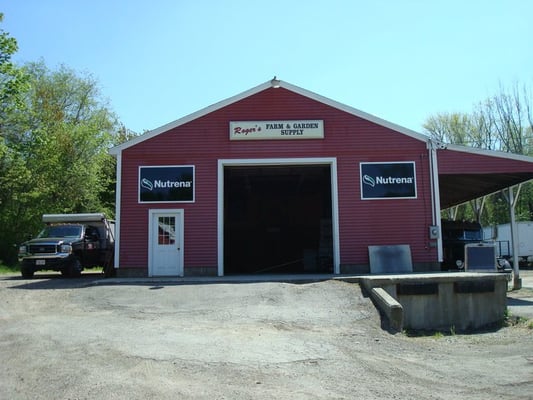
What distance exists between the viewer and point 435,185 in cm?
1748

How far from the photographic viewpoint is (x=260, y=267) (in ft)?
91.8

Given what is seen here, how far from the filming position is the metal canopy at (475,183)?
1864cm

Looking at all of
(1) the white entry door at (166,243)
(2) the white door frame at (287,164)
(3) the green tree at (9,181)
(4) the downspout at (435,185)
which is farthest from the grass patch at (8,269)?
(4) the downspout at (435,185)

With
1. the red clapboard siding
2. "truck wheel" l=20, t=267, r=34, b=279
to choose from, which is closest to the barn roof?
the red clapboard siding

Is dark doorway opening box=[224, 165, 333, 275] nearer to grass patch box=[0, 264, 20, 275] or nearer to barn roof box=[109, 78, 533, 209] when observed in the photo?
barn roof box=[109, 78, 533, 209]

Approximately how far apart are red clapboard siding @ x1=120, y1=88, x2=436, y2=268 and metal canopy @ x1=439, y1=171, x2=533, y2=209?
8.23ft

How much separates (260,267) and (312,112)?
12.3 m

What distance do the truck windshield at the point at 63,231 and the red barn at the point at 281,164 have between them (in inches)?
141

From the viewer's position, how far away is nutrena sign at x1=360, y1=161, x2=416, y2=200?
17453 mm

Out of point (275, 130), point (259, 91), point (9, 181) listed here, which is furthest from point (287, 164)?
point (9, 181)

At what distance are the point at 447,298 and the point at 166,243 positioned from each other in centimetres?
891

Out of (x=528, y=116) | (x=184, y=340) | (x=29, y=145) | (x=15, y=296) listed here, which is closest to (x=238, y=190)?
(x=29, y=145)

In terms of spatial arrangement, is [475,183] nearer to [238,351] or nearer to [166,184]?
[166,184]

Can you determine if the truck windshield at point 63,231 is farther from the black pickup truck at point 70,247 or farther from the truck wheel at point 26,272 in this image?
the truck wheel at point 26,272
